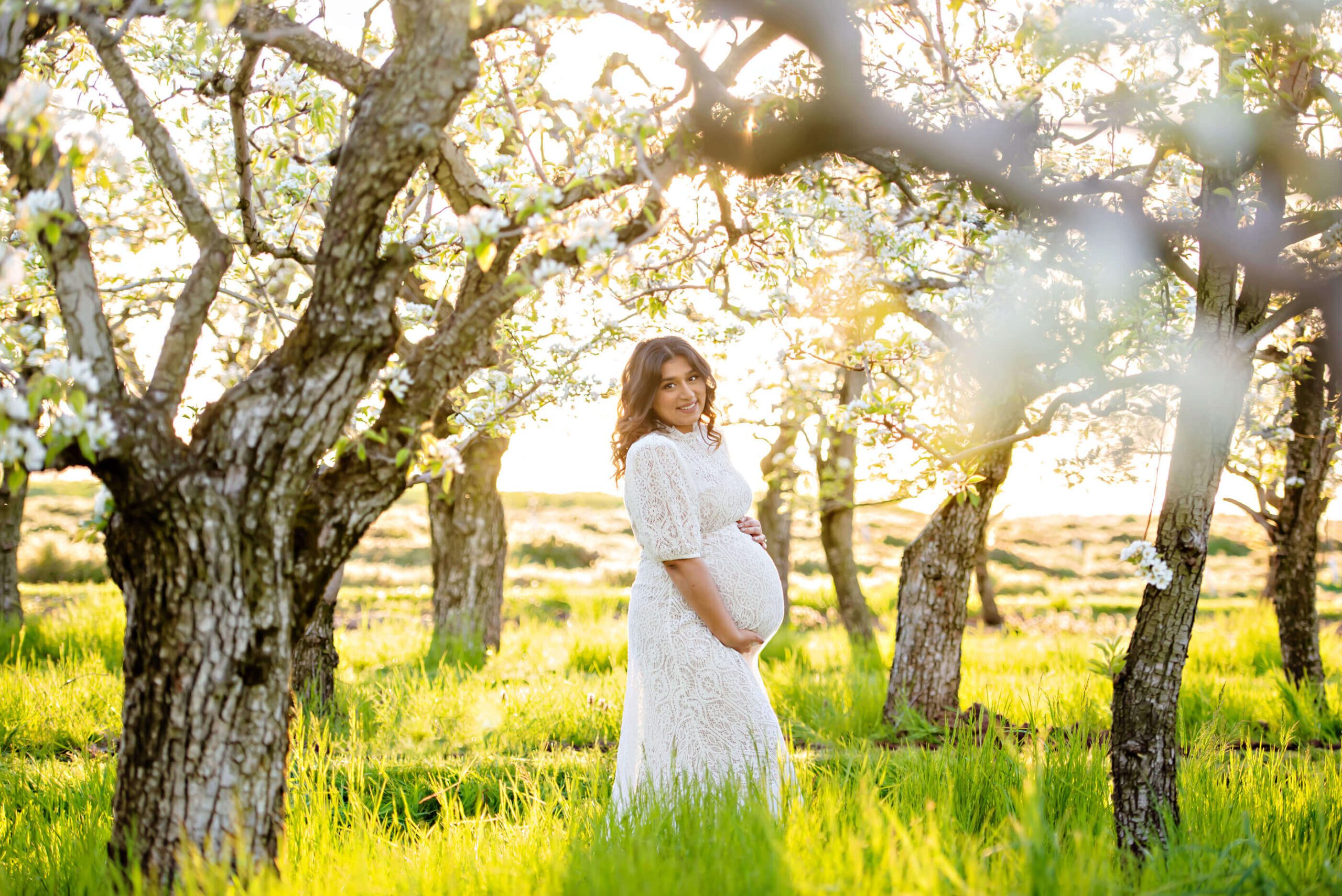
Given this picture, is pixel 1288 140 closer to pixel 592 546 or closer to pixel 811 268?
pixel 811 268

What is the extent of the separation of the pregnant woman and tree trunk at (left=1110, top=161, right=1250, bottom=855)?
4.03 ft

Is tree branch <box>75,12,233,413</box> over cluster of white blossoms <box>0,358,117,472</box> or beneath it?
over

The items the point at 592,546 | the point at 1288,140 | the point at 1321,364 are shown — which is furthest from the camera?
the point at 592,546

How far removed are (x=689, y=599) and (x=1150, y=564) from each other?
5.16 ft

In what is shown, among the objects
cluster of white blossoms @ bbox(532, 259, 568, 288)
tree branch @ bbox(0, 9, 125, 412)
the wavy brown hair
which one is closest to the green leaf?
cluster of white blossoms @ bbox(532, 259, 568, 288)

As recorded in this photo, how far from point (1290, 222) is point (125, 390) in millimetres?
3854

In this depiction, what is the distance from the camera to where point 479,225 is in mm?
2158

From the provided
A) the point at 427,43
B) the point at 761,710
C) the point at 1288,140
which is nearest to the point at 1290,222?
the point at 1288,140

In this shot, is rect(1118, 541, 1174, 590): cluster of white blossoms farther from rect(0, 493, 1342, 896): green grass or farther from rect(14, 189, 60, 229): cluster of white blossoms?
rect(14, 189, 60, 229): cluster of white blossoms

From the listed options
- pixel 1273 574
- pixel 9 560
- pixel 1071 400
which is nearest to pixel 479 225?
pixel 1071 400

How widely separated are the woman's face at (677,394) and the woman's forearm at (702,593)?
0.57 m

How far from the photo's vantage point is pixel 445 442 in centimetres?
268

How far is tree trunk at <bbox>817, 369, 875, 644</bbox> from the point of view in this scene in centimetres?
832

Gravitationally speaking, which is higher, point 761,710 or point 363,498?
point 363,498
